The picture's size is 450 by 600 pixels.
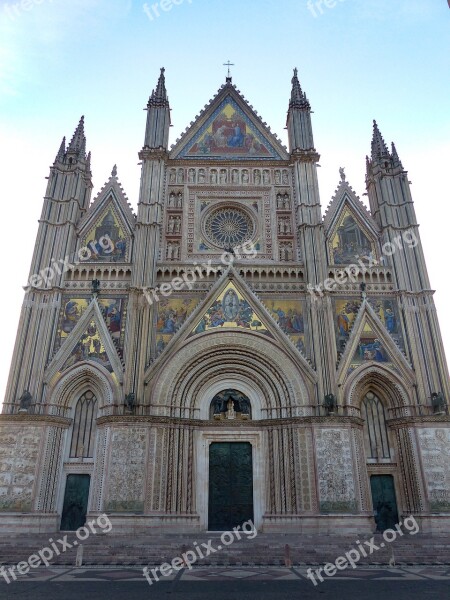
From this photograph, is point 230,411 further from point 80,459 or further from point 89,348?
point 89,348

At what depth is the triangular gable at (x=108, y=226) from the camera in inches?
884

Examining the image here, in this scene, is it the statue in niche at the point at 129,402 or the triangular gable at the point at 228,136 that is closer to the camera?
the statue in niche at the point at 129,402

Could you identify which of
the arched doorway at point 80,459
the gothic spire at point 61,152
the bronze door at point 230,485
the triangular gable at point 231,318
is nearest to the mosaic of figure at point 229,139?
the gothic spire at point 61,152

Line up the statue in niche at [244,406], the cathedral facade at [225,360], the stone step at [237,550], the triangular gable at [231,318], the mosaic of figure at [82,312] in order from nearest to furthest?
1. the stone step at [237,550]
2. the cathedral facade at [225,360]
3. the triangular gable at [231,318]
4. the statue in niche at [244,406]
5. the mosaic of figure at [82,312]

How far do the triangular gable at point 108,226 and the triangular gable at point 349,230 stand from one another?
10.1m

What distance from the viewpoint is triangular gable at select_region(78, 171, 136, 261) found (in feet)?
73.7

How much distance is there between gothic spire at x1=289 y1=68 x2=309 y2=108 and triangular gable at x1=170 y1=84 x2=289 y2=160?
2322 millimetres

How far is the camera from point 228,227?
2409cm

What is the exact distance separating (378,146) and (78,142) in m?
16.7

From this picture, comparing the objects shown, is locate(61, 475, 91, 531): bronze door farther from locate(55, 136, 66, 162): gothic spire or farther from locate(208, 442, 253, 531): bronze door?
locate(55, 136, 66, 162): gothic spire

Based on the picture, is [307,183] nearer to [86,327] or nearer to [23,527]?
[86,327]

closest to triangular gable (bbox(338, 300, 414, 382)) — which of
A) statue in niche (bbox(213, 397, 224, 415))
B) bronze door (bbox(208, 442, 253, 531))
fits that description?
statue in niche (bbox(213, 397, 224, 415))

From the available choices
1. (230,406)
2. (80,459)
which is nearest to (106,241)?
(230,406)

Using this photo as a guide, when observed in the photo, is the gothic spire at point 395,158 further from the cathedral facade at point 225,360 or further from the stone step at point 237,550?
the stone step at point 237,550
